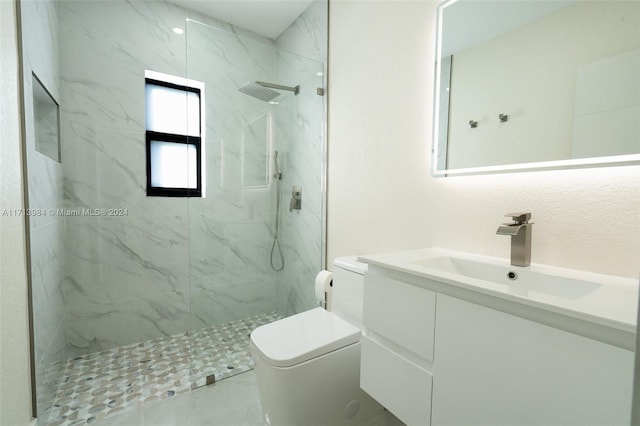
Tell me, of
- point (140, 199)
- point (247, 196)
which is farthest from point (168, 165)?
point (247, 196)

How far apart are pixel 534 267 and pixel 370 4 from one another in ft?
5.43

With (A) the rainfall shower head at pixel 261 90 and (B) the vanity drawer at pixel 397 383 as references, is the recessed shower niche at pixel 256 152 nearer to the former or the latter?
(A) the rainfall shower head at pixel 261 90

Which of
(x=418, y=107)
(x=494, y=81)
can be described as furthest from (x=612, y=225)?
(x=418, y=107)

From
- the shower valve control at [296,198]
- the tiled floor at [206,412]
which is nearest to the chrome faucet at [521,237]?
the tiled floor at [206,412]

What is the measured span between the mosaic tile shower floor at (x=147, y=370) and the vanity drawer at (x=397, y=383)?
3.91ft

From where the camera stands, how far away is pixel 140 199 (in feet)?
7.44

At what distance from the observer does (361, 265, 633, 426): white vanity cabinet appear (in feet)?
1.90

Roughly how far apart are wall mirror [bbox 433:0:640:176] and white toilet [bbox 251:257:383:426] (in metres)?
0.81

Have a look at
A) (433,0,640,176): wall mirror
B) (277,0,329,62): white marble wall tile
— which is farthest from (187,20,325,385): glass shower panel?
(433,0,640,176): wall mirror

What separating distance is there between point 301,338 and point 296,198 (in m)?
1.08

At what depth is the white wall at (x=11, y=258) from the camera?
1054 mm

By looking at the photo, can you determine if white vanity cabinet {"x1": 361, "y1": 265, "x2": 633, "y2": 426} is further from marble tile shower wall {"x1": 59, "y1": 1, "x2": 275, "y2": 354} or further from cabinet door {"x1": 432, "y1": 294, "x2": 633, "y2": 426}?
marble tile shower wall {"x1": 59, "y1": 1, "x2": 275, "y2": 354}

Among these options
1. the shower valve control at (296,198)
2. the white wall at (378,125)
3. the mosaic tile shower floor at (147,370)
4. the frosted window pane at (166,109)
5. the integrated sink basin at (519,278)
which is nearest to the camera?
the integrated sink basin at (519,278)

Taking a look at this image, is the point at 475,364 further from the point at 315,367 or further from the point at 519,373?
the point at 315,367
